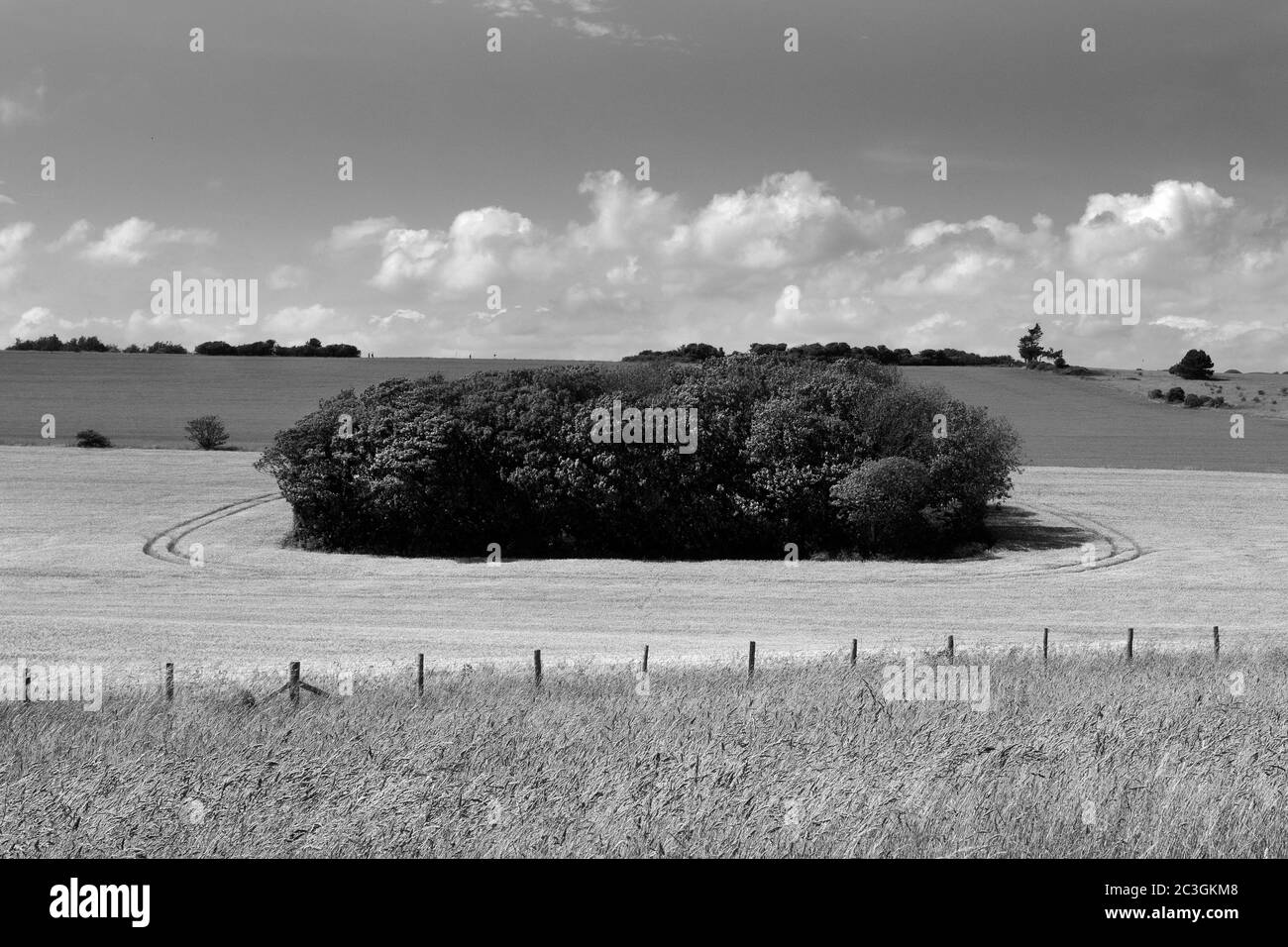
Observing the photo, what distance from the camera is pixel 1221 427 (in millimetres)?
88812

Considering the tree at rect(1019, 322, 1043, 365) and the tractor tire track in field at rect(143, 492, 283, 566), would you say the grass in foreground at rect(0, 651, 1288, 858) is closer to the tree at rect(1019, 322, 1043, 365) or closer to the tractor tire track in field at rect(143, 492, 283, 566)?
the tractor tire track in field at rect(143, 492, 283, 566)

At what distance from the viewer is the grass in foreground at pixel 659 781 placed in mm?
7570

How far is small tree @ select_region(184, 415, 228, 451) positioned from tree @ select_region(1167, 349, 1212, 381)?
89.1m

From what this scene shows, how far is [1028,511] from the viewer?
55594 mm

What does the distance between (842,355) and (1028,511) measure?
109 feet

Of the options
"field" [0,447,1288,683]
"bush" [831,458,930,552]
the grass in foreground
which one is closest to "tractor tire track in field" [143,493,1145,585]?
"field" [0,447,1288,683]

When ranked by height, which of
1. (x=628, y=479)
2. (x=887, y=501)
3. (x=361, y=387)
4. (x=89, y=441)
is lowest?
(x=887, y=501)

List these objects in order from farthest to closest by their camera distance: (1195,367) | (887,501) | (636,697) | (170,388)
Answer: (1195,367) < (170,388) < (887,501) < (636,697)

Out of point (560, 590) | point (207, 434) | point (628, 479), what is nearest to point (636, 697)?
point (560, 590)

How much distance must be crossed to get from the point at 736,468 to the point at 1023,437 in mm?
43131

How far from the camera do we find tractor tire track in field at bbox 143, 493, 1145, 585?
43.7m

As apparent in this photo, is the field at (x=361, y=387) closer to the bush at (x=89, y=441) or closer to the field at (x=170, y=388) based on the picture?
the field at (x=170, y=388)

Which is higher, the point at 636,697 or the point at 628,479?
the point at 628,479

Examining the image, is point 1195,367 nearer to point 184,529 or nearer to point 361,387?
point 361,387
